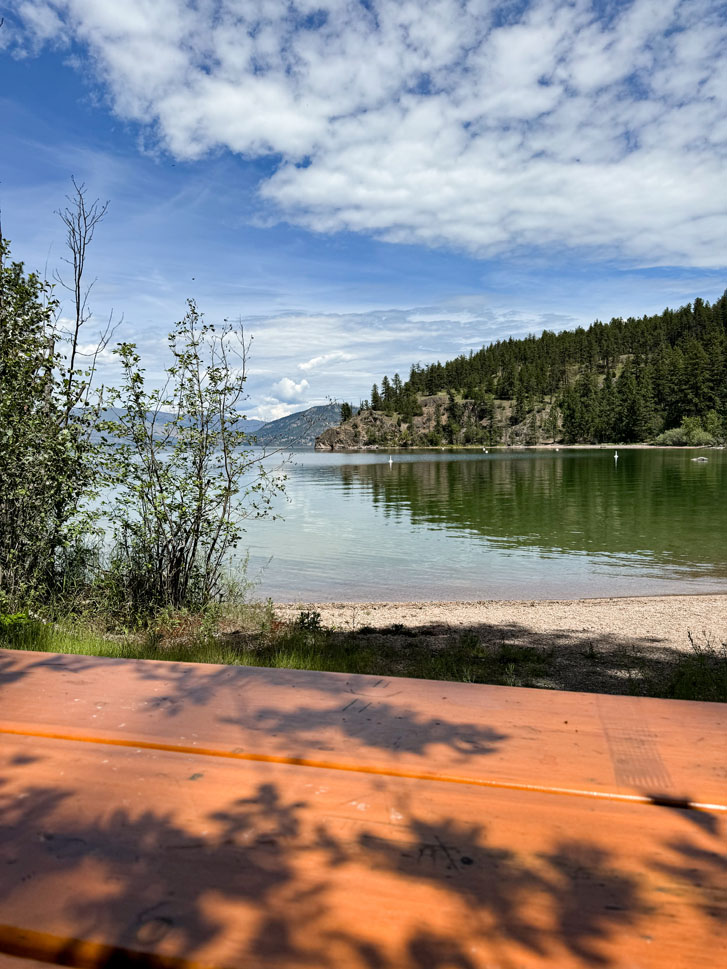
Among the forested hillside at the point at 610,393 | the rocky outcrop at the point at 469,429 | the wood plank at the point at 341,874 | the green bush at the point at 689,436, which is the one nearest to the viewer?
the wood plank at the point at 341,874

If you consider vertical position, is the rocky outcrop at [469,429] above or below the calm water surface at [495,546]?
above

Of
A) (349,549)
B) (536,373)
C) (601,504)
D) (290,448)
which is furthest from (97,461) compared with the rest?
(536,373)

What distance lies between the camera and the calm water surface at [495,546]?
1590 cm

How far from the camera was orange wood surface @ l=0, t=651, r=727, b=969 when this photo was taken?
1.16 metres

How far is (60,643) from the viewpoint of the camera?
5117 millimetres

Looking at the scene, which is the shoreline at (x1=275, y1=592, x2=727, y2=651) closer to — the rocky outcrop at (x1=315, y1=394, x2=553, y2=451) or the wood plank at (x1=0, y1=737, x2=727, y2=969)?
the wood plank at (x1=0, y1=737, x2=727, y2=969)

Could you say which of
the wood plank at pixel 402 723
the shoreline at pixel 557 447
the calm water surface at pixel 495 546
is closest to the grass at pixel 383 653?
the calm water surface at pixel 495 546

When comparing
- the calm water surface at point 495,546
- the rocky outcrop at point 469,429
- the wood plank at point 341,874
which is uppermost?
the rocky outcrop at point 469,429

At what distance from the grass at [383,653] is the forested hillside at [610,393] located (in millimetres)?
123090

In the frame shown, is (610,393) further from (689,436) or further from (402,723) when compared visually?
(402,723)

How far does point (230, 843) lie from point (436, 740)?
666 mm

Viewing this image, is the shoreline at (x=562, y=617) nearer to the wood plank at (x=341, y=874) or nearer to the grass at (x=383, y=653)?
the grass at (x=383, y=653)

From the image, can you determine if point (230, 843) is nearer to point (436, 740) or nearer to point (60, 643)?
point (436, 740)

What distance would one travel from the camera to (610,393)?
148 metres
